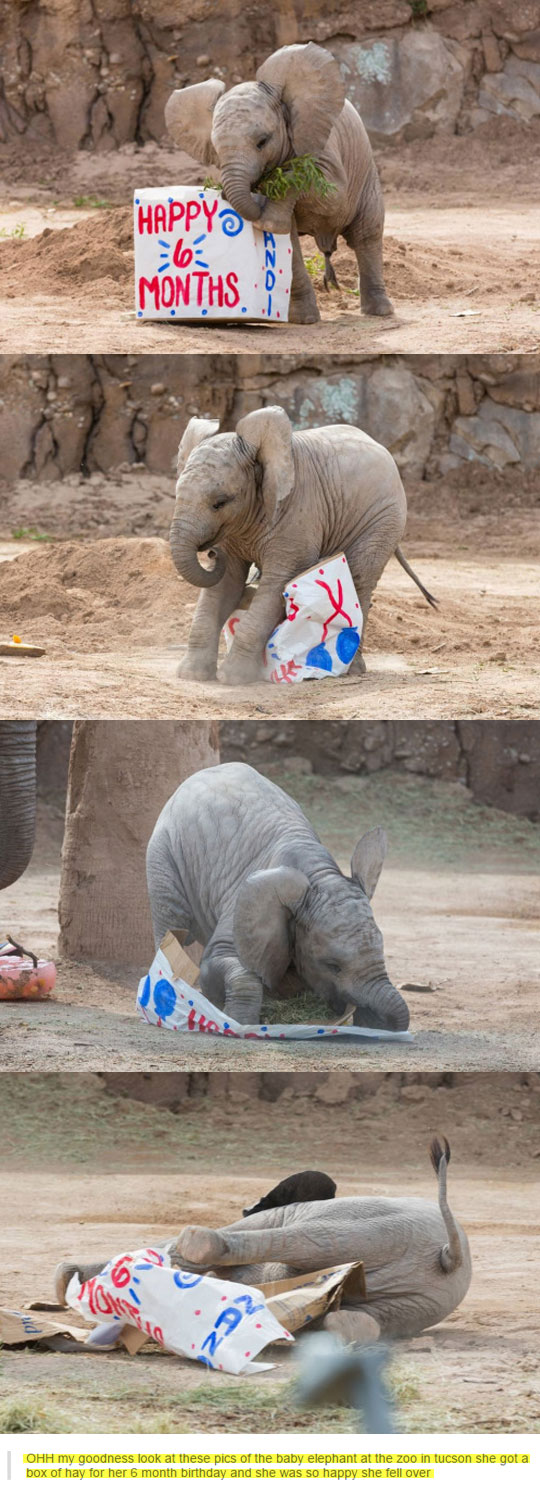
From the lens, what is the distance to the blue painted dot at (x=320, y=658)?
796cm

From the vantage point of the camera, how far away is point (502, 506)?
11984 mm

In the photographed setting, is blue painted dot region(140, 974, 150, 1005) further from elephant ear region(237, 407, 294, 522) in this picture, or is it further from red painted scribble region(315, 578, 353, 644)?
elephant ear region(237, 407, 294, 522)

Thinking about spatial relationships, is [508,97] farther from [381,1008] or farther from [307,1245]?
[307,1245]

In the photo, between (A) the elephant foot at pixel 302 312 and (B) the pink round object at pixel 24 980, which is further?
(A) the elephant foot at pixel 302 312

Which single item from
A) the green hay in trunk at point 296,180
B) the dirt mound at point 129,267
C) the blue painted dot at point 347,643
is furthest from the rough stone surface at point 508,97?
the blue painted dot at point 347,643

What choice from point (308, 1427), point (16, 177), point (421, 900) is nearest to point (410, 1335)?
point (308, 1427)

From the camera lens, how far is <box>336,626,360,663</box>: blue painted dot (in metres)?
7.99

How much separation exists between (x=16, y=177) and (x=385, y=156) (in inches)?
127

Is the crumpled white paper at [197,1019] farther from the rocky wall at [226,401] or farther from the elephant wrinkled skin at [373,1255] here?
the rocky wall at [226,401]

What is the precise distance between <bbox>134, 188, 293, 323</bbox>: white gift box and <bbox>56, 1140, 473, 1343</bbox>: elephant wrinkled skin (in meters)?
5.53

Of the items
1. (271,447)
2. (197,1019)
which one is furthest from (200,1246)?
(271,447)

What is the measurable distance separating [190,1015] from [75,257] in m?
6.98

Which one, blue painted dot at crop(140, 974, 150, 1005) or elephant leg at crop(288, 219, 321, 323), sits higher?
elephant leg at crop(288, 219, 321, 323)

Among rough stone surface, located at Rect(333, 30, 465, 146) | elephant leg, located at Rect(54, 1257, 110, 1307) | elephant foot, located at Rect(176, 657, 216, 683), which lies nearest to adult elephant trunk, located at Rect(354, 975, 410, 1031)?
elephant leg, located at Rect(54, 1257, 110, 1307)
